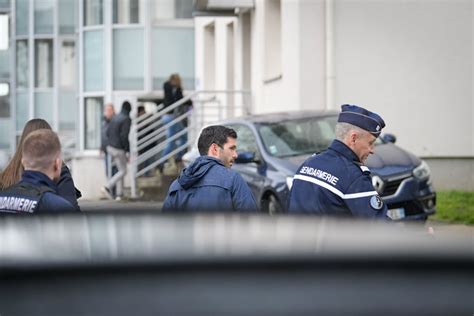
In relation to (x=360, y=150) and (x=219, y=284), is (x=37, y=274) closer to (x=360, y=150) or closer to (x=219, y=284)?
(x=219, y=284)

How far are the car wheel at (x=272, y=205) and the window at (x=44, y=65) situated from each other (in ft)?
70.7

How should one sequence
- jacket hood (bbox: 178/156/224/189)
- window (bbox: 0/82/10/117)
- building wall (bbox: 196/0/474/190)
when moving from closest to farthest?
jacket hood (bbox: 178/156/224/189) < building wall (bbox: 196/0/474/190) < window (bbox: 0/82/10/117)

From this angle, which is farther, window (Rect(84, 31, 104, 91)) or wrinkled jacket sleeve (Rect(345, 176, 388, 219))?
window (Rect(84, 31, 104, 91))

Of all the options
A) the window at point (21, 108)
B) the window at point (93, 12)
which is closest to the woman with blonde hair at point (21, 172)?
the window at point (93, 12)

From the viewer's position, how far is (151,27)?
2634 cm

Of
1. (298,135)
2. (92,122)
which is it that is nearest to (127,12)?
(92,122)

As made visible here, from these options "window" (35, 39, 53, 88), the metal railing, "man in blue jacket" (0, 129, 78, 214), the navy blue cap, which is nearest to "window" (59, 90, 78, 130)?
"window" (35, 39, 53, 88)

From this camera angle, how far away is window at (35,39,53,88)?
3297 centimetres

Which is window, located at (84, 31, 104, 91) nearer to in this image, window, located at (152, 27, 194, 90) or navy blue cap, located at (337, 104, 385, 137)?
window, located at (152, 27, 194, 90)

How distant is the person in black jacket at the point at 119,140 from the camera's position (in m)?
21.0

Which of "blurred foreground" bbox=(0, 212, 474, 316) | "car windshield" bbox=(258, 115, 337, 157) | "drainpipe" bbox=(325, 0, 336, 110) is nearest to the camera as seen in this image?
"blurred foreground" bbox=(0, 212, 474, 316)

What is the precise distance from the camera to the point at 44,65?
3322cm

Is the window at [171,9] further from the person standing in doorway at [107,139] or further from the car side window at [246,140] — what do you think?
the car side window at [246,140]

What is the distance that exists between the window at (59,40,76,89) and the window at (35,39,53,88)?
55 centimetres
